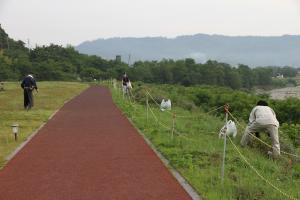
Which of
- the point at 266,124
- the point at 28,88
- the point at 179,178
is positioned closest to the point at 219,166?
the point at 179,178

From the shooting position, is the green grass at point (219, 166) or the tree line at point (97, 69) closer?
the green grass at point (219, 166)

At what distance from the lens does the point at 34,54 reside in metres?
86.8

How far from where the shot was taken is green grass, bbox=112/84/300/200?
24.4 feet

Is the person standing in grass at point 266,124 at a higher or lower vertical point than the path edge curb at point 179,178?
higher

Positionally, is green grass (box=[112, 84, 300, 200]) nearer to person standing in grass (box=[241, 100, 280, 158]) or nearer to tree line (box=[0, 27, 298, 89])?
person standing in grass (box=[241, 100, 280, 158])

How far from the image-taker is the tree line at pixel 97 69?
78.2 metres

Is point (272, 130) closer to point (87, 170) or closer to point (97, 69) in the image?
point (87, 170)

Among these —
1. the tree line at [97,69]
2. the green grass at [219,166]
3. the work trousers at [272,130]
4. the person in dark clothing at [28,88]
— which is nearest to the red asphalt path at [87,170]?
the green grass at [219,166]

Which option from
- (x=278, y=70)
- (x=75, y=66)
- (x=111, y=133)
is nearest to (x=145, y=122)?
(x=111, y=133)

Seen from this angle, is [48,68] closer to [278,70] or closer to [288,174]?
[288,174]

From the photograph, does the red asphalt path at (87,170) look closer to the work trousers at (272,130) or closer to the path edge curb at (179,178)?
the path edge curb at (179,178)

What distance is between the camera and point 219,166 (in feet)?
30.5

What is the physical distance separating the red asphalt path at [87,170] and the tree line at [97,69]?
207 ft

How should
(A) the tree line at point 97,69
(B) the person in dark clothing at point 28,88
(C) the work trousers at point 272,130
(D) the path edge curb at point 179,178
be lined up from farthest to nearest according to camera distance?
(A) the tree line at point 97,69
(B) the person in dark clothing at point 28,88
(C) the work trousers at point 272,130
(D) the path edge curb at point 179,178
